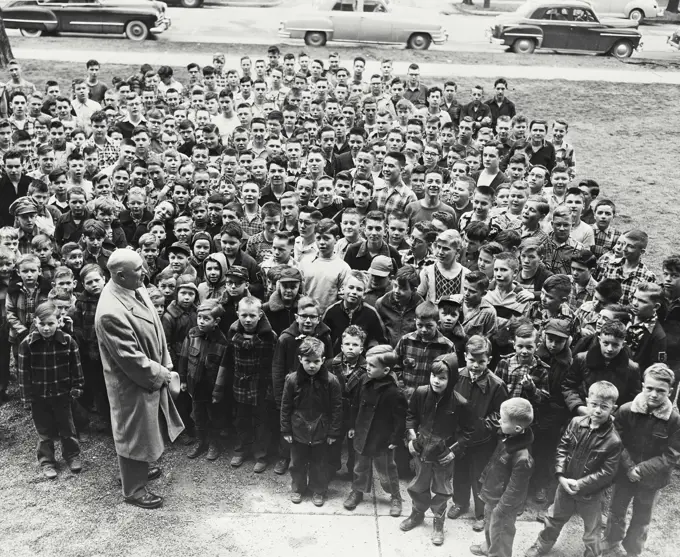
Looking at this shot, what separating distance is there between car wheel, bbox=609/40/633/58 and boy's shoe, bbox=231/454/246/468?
19.0 m

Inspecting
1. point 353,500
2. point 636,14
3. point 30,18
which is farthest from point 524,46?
point 353,500

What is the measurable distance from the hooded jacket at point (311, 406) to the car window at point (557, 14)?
1838 cm

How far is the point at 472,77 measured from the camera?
18.3m

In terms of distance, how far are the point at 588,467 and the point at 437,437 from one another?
3.36 feet

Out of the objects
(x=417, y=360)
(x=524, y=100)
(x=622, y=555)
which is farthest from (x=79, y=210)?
(x=524, y=100)

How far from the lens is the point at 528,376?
541cm

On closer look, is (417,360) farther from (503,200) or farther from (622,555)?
(503,200)

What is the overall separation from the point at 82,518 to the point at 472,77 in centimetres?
1527

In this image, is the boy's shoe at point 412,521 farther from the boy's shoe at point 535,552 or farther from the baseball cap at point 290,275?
the baseball cap at point 290,275

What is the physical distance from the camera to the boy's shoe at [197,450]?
20.5 ft

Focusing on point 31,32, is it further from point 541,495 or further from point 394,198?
point 541,495

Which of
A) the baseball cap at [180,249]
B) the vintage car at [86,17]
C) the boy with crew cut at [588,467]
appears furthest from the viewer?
the vintage car at [86,17]

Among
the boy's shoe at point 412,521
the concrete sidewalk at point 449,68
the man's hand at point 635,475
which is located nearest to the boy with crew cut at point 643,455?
the man's hand at point 635,475

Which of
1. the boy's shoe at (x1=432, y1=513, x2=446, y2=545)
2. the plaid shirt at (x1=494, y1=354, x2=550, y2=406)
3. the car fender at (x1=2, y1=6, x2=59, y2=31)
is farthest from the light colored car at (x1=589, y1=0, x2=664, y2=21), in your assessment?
the boy's shoe at (x1=432, y1=513, x2=446, y2=545)
